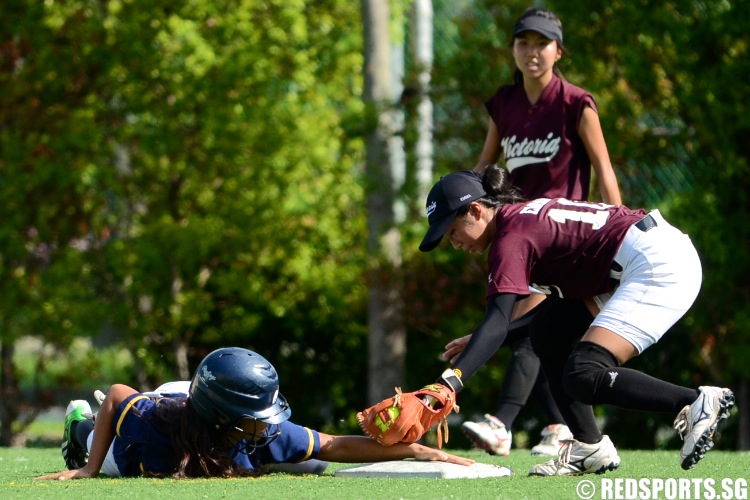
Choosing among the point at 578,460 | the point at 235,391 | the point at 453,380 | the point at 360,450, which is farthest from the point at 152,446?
the point at 578,460

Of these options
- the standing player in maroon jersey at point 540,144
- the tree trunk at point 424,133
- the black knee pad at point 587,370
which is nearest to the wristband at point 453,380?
the black knee pad at point 587,370

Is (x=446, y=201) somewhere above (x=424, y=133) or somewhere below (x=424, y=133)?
below

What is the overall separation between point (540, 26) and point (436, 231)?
2.26m

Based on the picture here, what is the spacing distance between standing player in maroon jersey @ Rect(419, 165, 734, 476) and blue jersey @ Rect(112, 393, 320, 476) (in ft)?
3.29

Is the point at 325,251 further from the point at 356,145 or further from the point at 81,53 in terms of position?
the point at 81,53

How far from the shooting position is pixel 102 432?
5.99 m

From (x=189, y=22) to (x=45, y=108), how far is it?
6.16ft

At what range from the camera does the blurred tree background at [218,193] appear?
1183 cm

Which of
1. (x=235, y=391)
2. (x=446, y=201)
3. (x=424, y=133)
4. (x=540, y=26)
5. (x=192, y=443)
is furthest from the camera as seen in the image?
(x=424, y=133)

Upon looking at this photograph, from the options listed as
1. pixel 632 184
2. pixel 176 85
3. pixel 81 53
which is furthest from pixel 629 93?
pixel 81 53

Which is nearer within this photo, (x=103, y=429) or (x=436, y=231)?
(x=436, y=231)

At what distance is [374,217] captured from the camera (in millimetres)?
12141

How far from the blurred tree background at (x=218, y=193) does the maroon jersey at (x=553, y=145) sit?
401 cm

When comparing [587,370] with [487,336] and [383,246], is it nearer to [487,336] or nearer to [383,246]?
[487,336]
